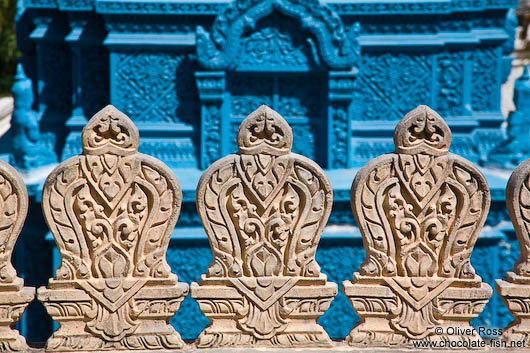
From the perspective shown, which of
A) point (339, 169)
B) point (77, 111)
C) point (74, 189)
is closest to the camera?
point (74, 189)

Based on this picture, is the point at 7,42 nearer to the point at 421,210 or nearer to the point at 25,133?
the point at 25,133

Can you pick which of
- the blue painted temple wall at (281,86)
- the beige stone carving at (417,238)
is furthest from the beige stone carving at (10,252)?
the blue painted temple wall at (281,86)

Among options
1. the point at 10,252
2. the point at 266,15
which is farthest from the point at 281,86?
the point at 10,252

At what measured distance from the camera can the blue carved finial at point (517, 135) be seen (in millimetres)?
8477

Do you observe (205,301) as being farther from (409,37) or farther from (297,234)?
(409,37)

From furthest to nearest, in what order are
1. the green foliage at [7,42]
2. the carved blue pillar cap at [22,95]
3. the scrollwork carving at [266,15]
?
the green foliage at [7,42], the carved blue pillar cap at [22,95], the scrollwork carving at [266,15]

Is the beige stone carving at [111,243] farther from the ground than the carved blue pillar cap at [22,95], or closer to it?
farther from the ground

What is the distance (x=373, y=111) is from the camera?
8.71m

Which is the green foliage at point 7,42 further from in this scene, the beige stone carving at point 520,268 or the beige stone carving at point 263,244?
the beige stone carving at point 520,268

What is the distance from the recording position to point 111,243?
3893mm

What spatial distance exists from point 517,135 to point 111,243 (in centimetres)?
575

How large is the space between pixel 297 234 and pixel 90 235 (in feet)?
3.11

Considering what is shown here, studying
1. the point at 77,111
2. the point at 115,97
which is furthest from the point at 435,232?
the point at 77,111

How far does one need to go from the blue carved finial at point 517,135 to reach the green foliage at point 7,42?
12.9m
